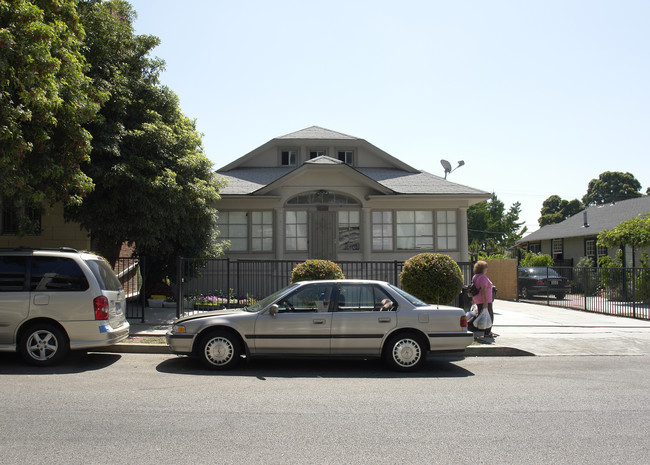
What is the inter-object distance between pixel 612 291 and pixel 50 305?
16579 mm

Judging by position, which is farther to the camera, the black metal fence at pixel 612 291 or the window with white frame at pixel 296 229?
the window with white frame at pixel 296 229

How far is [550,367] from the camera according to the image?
873 cm

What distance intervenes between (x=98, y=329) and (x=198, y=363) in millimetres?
1672

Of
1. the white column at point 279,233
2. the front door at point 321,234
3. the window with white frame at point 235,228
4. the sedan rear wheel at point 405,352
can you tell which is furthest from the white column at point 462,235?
the sedan rear wheel at point 405,352

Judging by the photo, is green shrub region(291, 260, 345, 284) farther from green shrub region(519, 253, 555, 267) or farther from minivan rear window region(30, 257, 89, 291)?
green shrub region(519, 253, 555, 267)

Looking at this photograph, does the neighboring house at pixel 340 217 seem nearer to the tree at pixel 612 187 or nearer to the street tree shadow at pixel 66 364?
the street tree shadow at pixel 66 364

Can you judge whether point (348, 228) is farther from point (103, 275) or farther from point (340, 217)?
point (103, 275)

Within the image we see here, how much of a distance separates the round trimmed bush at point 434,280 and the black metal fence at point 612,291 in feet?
25.7

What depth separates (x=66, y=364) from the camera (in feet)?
27.5

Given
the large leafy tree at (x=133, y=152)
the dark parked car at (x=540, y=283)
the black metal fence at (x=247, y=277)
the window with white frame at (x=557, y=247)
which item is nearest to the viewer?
the large leafy tree at (x=133, y=152)

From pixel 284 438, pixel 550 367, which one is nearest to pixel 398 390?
pixel 284 438

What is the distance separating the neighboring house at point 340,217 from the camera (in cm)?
1825

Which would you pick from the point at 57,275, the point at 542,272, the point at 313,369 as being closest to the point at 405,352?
the point at 313,369

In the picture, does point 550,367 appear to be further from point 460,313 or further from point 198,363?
point 198,363
